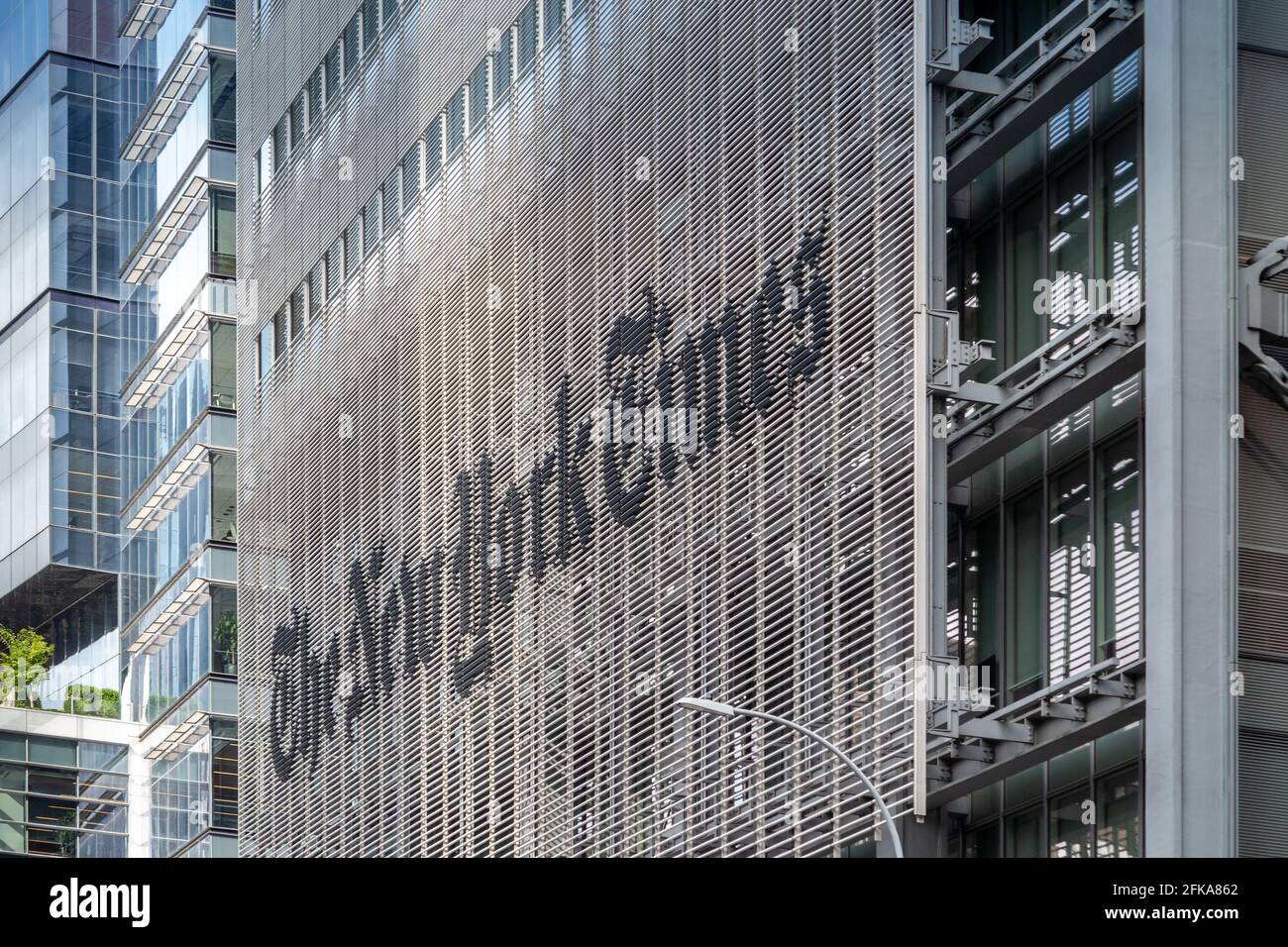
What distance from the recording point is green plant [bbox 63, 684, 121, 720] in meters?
111

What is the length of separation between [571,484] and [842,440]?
751 centimetres

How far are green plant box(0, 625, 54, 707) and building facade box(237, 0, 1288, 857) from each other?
244ft

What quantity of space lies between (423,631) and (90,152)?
7686cm

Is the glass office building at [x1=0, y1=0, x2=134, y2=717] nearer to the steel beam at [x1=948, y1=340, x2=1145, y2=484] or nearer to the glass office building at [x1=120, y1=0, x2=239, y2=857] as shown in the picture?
the glass office building at [x1=120, y1=0, x2=239, y2=857]

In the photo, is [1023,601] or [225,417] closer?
[1023,601]

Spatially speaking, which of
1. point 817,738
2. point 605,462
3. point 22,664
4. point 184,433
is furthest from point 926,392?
point 22,664

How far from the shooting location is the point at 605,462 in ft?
112

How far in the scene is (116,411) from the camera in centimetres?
10762

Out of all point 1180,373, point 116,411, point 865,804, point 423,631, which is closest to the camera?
point 1180,373

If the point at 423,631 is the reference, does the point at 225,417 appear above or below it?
above

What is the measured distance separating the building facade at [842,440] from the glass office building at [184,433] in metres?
30.1

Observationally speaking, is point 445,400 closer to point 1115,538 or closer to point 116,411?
point 1115,538
